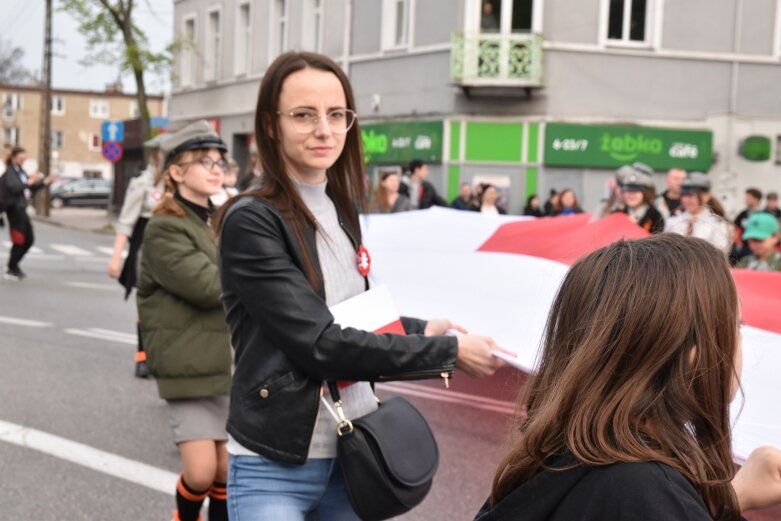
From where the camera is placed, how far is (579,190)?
25406 millimetres

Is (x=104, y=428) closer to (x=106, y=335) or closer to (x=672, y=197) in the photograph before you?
(x=106, y=335)

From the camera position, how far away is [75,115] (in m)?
102

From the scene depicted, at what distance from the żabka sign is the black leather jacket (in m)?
22.7

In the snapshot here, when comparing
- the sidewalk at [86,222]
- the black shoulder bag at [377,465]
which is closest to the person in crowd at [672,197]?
the black shoulder bag at [377,465]

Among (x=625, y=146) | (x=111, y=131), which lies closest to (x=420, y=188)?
(x=625, y=146)

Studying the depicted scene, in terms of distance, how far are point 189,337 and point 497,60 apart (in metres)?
21.5

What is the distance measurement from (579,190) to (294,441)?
23320 millimetres

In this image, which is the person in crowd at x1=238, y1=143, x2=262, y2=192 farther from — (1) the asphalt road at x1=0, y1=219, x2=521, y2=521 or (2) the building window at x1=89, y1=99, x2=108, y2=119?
(2) the building window at x1=89, y1=99, x2=108, y2=119

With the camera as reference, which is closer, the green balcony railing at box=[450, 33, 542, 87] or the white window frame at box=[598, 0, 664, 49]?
the green balcony railing at box=[450, 33, 542, 87]

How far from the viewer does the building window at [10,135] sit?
106 metres

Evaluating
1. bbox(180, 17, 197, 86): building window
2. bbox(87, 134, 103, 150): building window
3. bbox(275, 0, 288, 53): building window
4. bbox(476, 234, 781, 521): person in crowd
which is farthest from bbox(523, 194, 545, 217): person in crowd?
bbox(87, 134, 103, 150): building window

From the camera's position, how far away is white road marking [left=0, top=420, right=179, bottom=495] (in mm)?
5938

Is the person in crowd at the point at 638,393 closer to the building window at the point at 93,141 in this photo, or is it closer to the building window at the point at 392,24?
the building window at the point at 392,24

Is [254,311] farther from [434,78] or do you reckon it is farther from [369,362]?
[434,78]
